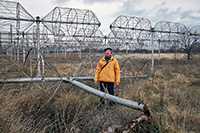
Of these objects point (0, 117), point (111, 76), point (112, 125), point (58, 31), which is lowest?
point (112, 125)

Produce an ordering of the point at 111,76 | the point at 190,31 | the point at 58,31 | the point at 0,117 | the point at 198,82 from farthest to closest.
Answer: the point at 190,31, the point at 58,31, the point at 198,82, the point at 111,76, the point at 0,117

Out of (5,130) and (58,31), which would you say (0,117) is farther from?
(58,31)

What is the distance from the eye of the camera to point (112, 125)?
2.51m

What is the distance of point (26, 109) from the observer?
3.61 metres

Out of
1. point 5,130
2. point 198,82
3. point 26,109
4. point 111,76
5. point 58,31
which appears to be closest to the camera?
point 5,130

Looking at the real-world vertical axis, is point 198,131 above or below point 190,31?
below

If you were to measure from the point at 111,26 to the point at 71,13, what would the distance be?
9.60 ft

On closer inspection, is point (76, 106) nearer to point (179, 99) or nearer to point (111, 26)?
point (179, 99)

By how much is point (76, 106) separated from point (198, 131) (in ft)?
9.28

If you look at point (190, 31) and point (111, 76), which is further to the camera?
point (190, 31)

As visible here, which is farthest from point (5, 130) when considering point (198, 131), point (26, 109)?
point (198, 131)

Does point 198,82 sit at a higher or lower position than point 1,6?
lower

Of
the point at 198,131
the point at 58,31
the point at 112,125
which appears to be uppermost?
the point at 58,31

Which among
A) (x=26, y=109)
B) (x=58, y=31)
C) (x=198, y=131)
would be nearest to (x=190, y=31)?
(x=58, y=31)
